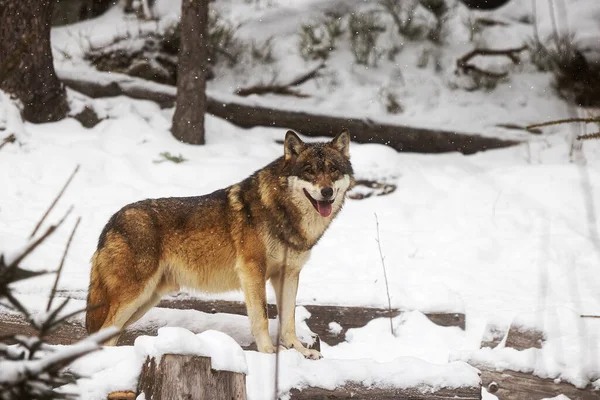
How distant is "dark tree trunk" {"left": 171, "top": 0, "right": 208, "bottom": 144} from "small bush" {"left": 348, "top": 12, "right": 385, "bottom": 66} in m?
4.07

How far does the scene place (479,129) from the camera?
11.5m

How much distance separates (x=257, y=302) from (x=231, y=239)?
0.55 m

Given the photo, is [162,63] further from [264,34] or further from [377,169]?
[377,169]

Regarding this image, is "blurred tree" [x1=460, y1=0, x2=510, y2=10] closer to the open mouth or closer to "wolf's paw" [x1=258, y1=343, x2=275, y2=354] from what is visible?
the open mouth

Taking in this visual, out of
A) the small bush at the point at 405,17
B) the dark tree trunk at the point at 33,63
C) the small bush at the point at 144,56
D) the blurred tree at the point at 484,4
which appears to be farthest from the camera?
the blurred tree at the point at 484,4

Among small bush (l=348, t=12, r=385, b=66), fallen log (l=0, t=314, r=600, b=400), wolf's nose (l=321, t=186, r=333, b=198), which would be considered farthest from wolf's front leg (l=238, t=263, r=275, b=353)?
small bush (l=348, t=12, r=385, b=66)

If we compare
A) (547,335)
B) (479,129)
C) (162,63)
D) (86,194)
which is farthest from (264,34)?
(547,335)

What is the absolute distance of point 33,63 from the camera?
31.9ft

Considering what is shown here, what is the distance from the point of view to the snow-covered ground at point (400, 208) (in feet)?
16.6

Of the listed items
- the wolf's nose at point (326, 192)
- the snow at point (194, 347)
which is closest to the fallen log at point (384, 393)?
the snow at point (194, 347)

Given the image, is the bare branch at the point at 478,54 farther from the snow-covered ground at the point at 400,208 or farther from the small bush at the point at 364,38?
the small bush at the point at 364,38

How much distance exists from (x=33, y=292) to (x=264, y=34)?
8920mm

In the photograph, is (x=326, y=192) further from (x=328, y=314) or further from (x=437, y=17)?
(x=437, y=17)

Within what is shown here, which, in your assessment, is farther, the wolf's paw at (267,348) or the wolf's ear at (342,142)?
the wolf's ear at (342,142)
